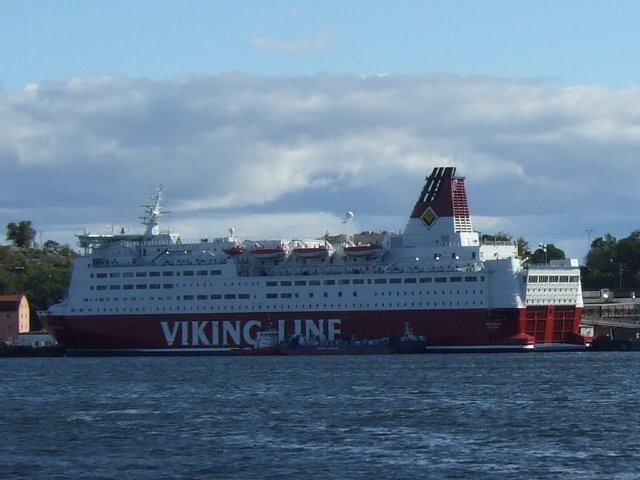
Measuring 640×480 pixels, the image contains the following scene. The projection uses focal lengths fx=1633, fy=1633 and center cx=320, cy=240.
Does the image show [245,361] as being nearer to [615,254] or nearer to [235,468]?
[235,468]

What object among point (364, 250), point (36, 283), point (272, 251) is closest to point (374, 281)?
point (364, 250)

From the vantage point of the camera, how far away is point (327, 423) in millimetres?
47062

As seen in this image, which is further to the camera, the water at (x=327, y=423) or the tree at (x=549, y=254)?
the tree at (x=549, y=254)

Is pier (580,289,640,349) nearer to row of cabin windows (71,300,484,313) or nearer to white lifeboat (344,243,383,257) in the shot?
row of cabin windows (71,300,484,313)

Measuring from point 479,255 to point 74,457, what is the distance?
53.7 meters

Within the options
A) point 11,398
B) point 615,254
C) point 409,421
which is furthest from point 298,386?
point 615,254

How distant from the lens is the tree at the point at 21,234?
19575cm

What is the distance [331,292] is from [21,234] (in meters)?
110

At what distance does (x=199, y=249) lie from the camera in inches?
3780

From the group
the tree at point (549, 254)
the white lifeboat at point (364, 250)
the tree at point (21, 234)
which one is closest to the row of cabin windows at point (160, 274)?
the white lifeboat at point (364, 250)

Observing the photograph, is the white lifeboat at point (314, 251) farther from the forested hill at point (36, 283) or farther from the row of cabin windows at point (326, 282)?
the forested hill at point (36, 283)

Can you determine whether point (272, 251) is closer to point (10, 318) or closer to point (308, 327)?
point (308, 327)

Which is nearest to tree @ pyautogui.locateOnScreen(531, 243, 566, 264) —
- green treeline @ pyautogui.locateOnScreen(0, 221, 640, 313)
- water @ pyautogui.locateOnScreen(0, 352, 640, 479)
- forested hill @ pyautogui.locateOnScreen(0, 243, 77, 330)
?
green treeline @ pyautogui.locateOnScreen(0, 221, 640, 313)

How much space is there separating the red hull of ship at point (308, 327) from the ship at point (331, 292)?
0.19ft
